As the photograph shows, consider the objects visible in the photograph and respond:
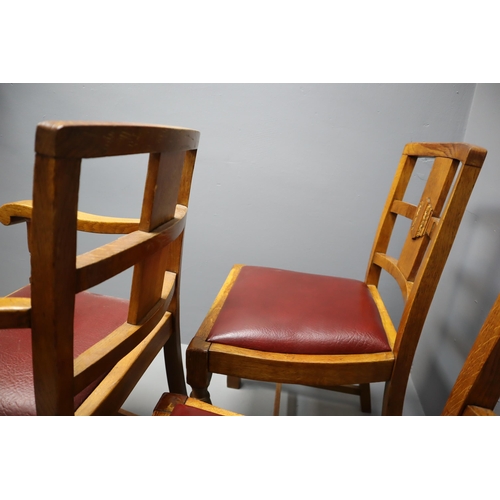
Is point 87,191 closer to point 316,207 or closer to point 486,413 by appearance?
point 316,207

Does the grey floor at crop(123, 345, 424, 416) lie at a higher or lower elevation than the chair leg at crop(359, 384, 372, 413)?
lower

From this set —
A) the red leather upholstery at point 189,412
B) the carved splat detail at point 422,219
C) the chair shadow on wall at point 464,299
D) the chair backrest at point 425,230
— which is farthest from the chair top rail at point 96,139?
the chair shadow on wall at point 464,299

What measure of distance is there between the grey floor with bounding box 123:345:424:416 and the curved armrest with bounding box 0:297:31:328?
40.8 inches

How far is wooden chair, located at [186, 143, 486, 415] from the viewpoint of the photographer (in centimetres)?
86

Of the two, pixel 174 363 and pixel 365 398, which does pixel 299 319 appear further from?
pixel 365 398

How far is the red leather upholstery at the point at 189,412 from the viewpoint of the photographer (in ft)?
2.24

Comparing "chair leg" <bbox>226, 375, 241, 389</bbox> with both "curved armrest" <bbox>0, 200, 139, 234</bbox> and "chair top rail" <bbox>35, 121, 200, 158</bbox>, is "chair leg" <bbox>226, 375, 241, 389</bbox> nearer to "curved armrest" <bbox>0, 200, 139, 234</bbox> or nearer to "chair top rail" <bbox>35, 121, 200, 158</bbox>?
"curved armrest" <bbox>0, 200, 139, 234</bbox>

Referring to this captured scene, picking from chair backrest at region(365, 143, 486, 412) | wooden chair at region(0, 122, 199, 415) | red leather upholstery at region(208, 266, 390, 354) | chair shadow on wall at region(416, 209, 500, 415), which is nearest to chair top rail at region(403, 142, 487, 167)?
chair backrest at region(365, 143, 486, 412)

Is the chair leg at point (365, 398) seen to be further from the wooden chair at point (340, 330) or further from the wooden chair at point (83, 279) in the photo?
the wooden chair at point (83, 279)

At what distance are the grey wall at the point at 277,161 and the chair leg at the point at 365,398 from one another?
23 cm

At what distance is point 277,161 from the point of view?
1.56 metres

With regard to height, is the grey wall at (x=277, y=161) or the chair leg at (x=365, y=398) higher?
the grey wall at (x=277, y=161)

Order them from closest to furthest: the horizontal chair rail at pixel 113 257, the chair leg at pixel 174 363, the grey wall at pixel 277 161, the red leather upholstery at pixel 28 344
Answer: the horizontal chair rail at pixel 113 257 < the red leather upholstery at pixel 28 344 < the chair leg at pixel 174 363 < the grey wall at pixel 277 161

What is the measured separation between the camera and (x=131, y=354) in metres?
0.81
